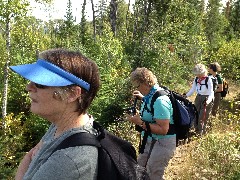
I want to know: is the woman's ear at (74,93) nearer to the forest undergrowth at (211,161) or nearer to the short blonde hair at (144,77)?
the short blonde hair at (144,77)

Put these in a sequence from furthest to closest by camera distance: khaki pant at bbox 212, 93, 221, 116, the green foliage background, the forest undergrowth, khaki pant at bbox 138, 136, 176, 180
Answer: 1. the green foliage background
2. khaki pant at bbox 212, 93, 221, 116
3. the forest undergrowth
4. khaki pant at bbox 138, 136, 176, 180

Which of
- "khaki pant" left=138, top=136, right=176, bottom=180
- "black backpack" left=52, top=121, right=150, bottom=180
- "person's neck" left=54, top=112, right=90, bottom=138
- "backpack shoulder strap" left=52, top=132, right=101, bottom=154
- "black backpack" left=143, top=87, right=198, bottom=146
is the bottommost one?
"khaki pant" left=138, top=136, right=176, bottom=180

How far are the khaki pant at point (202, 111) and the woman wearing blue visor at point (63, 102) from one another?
5528mm

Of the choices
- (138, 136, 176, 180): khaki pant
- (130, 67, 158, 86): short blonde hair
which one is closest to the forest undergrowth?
(138, 136, 176, 180): khaki pant

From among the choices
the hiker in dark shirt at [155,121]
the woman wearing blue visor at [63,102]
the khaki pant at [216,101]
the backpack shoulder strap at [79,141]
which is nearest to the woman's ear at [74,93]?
the woman wearing blue visor at [63,102]

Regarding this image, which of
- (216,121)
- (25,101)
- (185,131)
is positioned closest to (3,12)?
(25,101)

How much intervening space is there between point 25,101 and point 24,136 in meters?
1.66

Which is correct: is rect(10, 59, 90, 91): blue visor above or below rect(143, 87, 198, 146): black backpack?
above

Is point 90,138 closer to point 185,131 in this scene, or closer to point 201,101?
point 185,131

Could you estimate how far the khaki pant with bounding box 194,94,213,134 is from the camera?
6.67 metres

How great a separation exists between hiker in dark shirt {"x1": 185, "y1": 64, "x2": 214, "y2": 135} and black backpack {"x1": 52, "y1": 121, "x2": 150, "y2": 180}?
487 cm

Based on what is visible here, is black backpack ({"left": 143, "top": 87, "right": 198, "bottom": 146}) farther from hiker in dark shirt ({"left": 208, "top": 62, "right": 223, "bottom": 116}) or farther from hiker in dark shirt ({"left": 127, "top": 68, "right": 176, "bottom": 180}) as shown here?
hiker in dark shirt ({"left": 208, "top": 62, "right": 223, "bottom": 116})

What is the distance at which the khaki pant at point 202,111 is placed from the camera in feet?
21.9

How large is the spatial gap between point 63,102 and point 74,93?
65 mm
